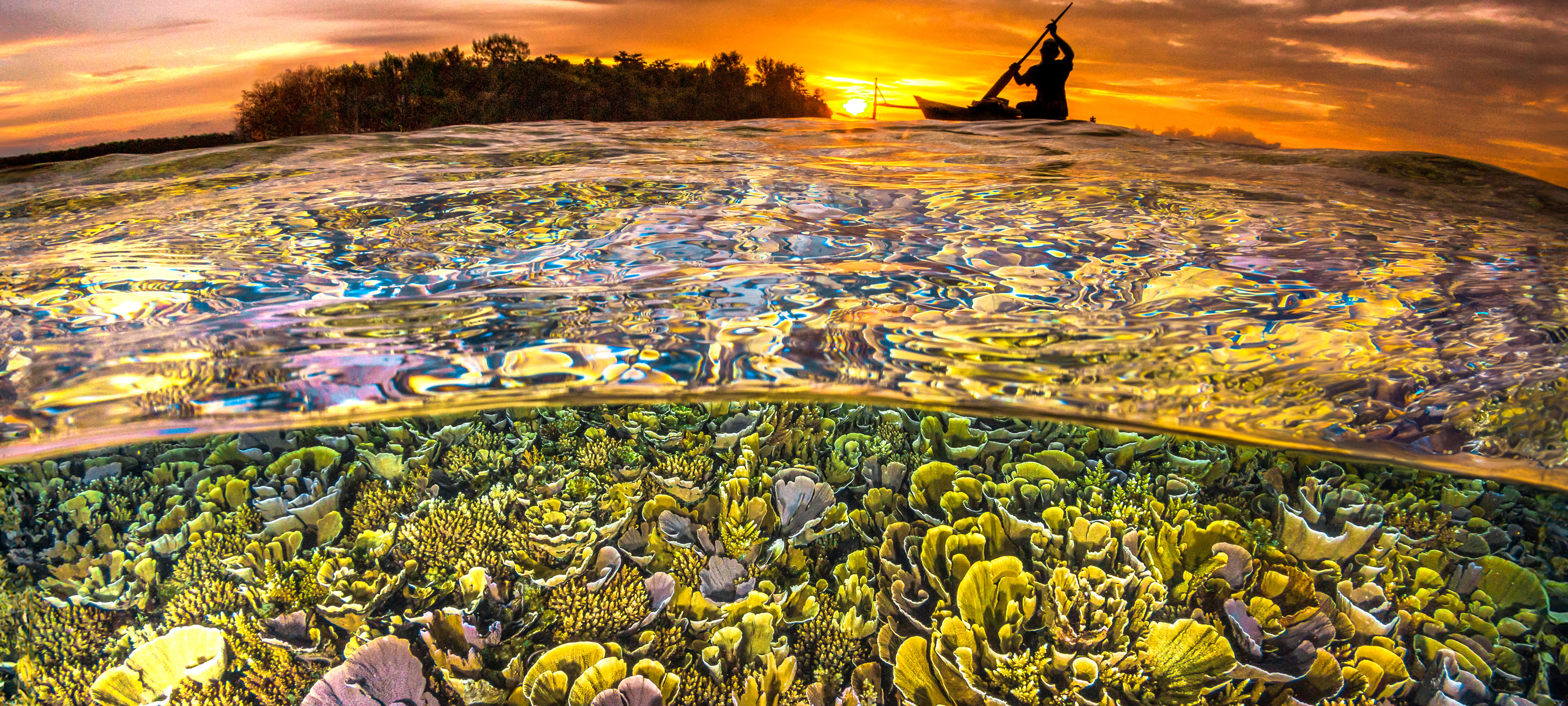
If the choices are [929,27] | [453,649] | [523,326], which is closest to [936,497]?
[523,326]

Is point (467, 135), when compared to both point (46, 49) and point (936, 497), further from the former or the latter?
point (936, 497)

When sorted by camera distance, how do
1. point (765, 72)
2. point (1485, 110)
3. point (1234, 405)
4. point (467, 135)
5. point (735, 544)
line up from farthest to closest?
point (467, 135) < point (765, 72) < point (1485, 110) < point (735, 544) < point (1234, 405)

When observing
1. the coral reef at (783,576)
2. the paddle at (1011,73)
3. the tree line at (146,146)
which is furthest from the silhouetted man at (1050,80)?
the tree line at (146,146)

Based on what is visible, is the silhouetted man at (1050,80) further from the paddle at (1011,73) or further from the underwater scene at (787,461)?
the underwater scene at (787,461)

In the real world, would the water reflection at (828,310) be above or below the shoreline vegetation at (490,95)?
below

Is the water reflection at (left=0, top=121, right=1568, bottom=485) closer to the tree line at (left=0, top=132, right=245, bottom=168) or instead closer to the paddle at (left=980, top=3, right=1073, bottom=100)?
the paddle at (left=980, top=3, right=1073, bottom=100)

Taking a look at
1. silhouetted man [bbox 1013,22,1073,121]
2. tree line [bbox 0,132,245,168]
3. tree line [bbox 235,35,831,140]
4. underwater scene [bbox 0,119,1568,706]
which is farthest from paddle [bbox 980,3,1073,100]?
tree line [bbox 0,132,245,168]
